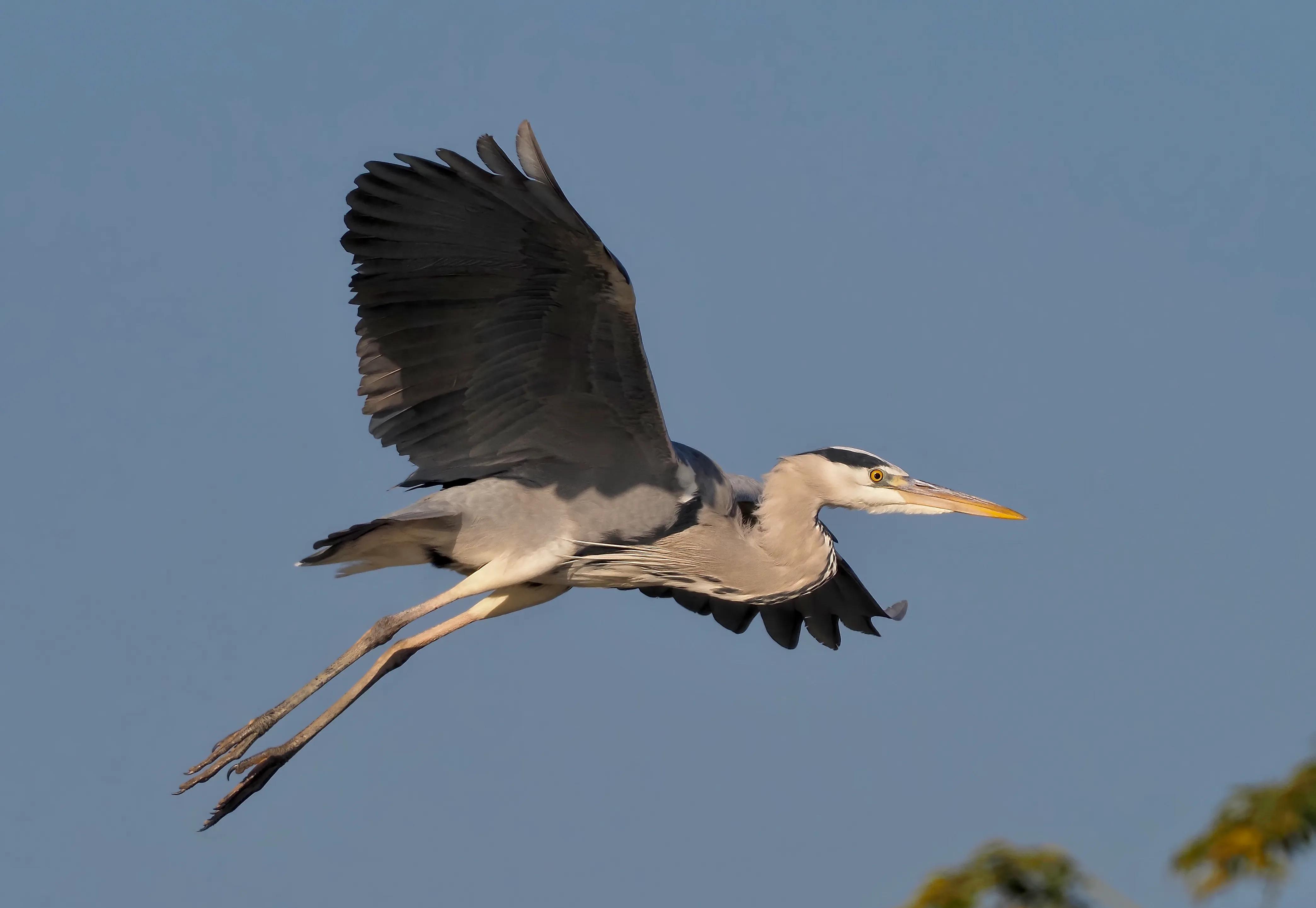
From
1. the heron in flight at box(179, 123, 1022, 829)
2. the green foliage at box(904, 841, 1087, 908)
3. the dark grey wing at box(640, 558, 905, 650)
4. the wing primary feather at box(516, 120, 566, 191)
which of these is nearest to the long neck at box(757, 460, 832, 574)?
the heron in flight at box(179, 123, 1022, 829)

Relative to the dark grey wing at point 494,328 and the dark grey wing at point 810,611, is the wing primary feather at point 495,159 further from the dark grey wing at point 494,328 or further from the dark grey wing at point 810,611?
the dark grey wing at point 810,611

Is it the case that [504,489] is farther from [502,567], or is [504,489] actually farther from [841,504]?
[841,504]

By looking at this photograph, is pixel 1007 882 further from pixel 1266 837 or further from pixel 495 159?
pixel 495 159

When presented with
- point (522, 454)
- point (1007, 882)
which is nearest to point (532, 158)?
point (522, 454)

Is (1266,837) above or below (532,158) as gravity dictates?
below

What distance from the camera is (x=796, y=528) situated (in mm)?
9086

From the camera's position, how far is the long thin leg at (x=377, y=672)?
8727 mm

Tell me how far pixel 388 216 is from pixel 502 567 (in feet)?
6.58

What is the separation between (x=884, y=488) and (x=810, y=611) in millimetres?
1794

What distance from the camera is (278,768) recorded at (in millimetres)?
8844

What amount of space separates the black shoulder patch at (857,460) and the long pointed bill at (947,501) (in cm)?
18

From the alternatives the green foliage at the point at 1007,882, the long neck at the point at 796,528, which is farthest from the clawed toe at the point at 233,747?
the green foliage at the point at 1007,882

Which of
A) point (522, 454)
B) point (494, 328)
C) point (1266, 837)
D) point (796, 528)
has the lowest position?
point (1266, 837)

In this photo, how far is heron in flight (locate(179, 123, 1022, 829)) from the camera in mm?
7793
